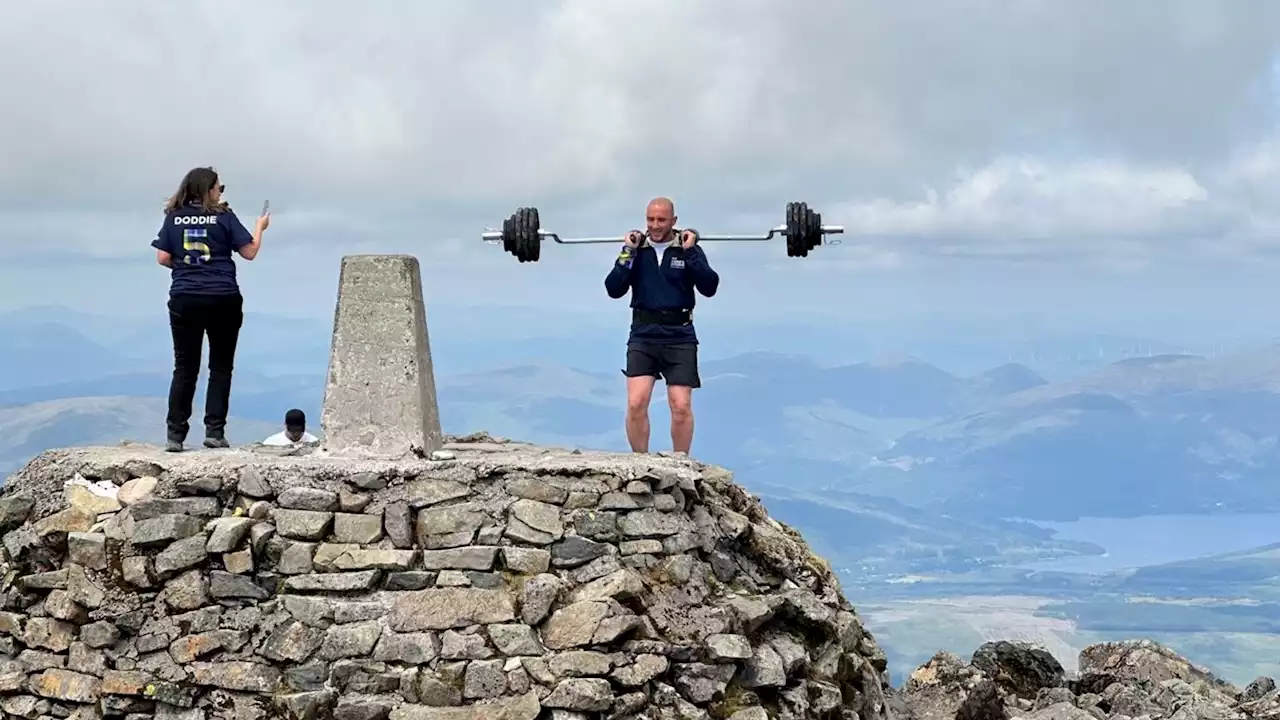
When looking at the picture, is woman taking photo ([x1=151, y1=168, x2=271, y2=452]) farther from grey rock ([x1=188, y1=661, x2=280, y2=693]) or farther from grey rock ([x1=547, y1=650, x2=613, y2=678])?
grey rock ([x1=547, y1=650, x2=613, y2=678])

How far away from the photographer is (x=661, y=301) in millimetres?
14742

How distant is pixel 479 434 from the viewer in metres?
16.5

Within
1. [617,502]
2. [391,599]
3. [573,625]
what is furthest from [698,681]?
[391,599]

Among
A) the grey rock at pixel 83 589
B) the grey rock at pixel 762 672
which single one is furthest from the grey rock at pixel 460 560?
the grey rock at pixel 83 589

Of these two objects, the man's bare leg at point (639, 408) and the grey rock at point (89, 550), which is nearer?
the grey rock at point (89, 550)

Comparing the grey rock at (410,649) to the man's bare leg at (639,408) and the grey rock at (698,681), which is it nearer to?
the grey rock at (698,681)

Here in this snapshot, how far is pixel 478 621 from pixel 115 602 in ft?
10.9

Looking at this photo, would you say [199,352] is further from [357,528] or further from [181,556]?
[357,528]

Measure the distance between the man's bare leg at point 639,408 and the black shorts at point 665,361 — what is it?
0.08 meters

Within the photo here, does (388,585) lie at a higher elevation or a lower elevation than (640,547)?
lower

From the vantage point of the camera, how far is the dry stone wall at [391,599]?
11859 millimetres

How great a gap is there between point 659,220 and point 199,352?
4.84m

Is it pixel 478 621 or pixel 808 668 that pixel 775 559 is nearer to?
pixel 808 668

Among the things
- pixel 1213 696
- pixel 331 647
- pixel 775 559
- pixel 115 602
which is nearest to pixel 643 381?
pixel 775 559
